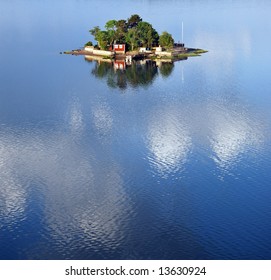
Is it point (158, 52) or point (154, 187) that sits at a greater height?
point (158, 52)

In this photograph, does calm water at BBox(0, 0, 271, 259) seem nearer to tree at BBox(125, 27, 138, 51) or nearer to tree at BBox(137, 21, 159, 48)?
tree at BBox(137, 21, 159, 48)

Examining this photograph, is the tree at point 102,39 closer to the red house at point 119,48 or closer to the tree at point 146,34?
the red house at point 119,48

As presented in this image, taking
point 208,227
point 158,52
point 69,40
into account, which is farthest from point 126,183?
point 69,40

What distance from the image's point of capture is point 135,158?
4756 centimetres

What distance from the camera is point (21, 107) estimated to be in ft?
201

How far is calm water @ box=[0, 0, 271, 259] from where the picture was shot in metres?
35.2

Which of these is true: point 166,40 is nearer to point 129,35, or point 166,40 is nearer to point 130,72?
point 129,35

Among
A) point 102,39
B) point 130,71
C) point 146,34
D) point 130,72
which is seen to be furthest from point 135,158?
point 146,34

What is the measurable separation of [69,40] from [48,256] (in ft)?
260

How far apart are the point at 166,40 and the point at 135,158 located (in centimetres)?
4880

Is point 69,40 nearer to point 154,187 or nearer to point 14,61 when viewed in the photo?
point 14,61

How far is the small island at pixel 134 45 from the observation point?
91.7m

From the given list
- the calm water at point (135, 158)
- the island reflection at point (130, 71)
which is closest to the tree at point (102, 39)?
the island reflection at point (130, 71)

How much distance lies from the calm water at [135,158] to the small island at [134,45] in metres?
4.64
